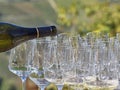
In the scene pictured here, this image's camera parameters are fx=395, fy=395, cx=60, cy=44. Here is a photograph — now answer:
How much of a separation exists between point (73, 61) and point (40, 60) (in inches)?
4.1

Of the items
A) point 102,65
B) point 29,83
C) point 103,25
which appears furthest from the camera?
point 103,25

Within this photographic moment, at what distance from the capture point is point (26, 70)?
1196mm

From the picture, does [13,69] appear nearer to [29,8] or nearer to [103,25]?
[103,25]

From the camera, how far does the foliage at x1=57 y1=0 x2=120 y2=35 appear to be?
15.4 feet

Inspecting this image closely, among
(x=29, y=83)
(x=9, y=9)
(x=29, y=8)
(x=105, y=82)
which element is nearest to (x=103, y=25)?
(x=29, y=83)

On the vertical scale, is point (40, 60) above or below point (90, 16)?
below

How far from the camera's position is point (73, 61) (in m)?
1.12

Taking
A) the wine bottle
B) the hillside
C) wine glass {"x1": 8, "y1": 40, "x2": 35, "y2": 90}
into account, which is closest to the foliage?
the wine bottle

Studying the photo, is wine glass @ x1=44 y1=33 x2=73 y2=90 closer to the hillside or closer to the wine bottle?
the wine bottle

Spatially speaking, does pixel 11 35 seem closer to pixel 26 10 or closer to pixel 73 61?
pixel 73 61

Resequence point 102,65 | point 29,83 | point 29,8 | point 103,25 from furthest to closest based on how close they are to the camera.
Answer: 1. point 29,8
2. point 103,25
3. point 29,83
4. point 102,65

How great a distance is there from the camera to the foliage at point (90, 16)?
4688mm

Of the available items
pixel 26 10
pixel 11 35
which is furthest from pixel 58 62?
pixel 26 10

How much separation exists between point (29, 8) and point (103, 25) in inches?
237
